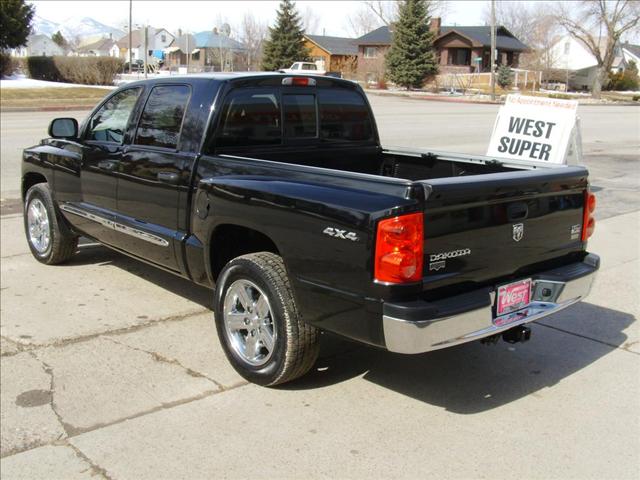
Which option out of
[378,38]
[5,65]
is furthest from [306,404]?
[378,38]

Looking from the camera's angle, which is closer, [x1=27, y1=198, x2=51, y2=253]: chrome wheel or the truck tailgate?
the truck tailgate

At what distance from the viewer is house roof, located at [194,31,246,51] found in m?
89.9

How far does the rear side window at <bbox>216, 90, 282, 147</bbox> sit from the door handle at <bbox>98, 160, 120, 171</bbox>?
3.87ft

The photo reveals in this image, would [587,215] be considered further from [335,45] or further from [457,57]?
[335,45]

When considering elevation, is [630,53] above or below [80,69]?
above

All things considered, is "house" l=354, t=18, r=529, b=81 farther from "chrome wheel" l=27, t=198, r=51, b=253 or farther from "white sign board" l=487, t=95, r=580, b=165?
"chrome wheel" l=27, t=198, r=51, b=253

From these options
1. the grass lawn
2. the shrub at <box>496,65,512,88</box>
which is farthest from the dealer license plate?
the shrub at <box>496,65,512,88</box>

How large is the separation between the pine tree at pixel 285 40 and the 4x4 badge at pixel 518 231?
194 ft

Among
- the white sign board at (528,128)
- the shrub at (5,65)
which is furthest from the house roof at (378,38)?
the white sign board at (528,128)

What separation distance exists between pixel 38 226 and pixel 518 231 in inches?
198

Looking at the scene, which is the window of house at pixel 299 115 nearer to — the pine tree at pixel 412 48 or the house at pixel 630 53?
the pine tree at pixel 412 48

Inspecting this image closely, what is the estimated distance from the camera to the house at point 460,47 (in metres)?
72.4

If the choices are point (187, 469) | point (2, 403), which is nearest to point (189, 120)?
point (2, 403)

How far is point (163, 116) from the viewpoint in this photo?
5270 millimetres
